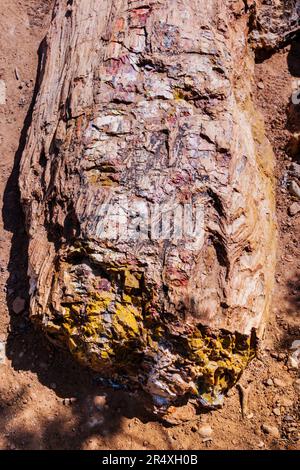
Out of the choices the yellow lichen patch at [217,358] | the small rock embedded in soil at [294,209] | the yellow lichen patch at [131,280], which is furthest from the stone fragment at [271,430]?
the small rock embedded in soil at [294,209]

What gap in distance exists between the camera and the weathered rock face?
109 inches

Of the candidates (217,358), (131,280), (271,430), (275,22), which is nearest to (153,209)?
(131,280)

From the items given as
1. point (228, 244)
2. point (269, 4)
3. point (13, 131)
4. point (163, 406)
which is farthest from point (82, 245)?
point (269, 4)

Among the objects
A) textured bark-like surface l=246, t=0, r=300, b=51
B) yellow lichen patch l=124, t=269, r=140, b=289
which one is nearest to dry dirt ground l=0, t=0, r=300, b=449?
yellow lichen patch l=124, t=269, r=140, b=289

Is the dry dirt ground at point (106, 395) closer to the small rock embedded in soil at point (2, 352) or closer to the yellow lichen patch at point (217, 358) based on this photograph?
Result: the small rock embedded in soil at point (2, 352)

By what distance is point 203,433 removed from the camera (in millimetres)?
3102

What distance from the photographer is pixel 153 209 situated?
288 centimetres

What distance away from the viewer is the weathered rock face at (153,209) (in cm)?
278

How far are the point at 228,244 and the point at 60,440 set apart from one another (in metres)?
1.51

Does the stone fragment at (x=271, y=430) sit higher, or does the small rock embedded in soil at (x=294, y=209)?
the small rock embedded in soil at (x=294, y=209)

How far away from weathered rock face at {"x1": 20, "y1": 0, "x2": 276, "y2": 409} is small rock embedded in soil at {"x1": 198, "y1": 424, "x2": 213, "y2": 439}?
0.22m

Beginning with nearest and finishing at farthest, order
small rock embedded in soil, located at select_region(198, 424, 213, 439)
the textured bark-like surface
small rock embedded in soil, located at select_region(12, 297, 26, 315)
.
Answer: small rock embedded in soil, located at select_region(198, 424, 213, 439) → small rock embedded in soil, located at select_region(12, 297, 26, 315) → the textured bark-like surface

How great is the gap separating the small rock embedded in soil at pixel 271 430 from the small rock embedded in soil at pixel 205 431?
0.31 meters

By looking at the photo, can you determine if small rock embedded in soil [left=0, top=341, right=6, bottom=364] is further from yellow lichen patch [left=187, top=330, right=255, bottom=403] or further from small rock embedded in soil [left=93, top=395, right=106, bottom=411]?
yellow lichen patch [left=187, top=330, right=255, bottom=403]
